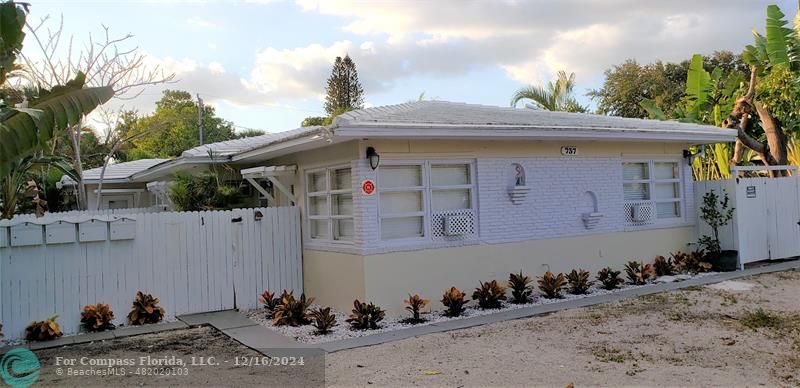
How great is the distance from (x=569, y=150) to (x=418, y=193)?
3.16 metres

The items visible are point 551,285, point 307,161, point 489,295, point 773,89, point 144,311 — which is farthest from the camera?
point 773,89

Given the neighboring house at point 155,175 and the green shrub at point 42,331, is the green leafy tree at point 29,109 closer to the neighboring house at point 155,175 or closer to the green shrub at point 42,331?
the green shrub at point 42,331

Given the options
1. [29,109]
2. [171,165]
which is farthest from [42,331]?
[171,165]

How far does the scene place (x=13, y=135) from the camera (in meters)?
6.66

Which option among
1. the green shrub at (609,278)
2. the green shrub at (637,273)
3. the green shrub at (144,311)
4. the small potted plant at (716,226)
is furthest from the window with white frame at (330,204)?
the small potted plant at (716,226)

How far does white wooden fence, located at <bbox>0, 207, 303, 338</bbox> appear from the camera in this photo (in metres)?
8.05

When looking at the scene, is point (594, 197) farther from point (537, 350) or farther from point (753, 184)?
point (537, 350)

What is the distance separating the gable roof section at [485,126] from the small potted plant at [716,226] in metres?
1.25

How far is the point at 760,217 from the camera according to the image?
40.6 ft

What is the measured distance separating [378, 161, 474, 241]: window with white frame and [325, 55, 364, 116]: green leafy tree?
1307 inches

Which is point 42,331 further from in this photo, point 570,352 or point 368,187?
point 570,352

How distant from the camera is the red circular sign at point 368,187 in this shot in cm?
844

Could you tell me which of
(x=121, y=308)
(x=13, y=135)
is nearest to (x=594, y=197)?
(x=121, y=308)

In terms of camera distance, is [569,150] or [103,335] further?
[569,150]
